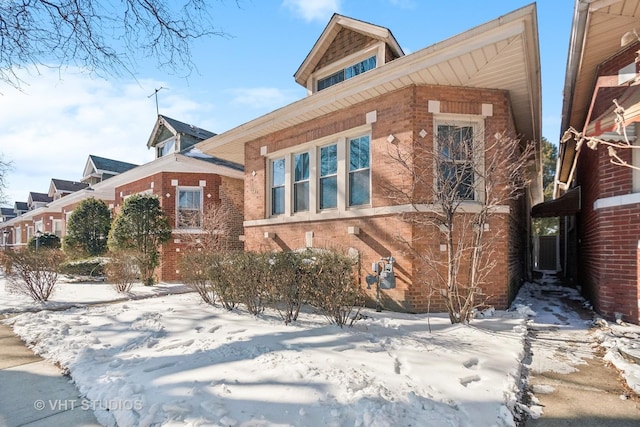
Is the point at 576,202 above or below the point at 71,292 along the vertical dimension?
above

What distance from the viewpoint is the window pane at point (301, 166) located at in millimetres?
8766

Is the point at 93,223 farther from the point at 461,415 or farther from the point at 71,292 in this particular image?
the point at 461,415

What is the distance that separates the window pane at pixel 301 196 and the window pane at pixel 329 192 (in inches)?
21.5

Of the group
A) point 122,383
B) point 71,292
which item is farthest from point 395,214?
point 71,292

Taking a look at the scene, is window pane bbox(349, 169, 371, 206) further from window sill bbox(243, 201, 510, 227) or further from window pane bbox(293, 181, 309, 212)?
window pane bbox(293, 181, 309, 212)

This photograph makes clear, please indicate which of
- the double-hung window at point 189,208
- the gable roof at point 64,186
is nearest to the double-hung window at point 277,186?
the double-hung window at point 189,208

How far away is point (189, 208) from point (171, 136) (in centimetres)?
471

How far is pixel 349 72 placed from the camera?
9.72 metres

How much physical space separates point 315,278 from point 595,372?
343cm

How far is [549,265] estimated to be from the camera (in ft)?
65.3

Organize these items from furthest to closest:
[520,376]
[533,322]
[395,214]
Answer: [395,214] → [533,322] → [520,376]

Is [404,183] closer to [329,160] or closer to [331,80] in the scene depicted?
[329,160]

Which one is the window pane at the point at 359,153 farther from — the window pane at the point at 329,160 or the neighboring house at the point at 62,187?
the neighboring house at the point at 62,187

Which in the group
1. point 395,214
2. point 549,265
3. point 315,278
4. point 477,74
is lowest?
point 549,265
